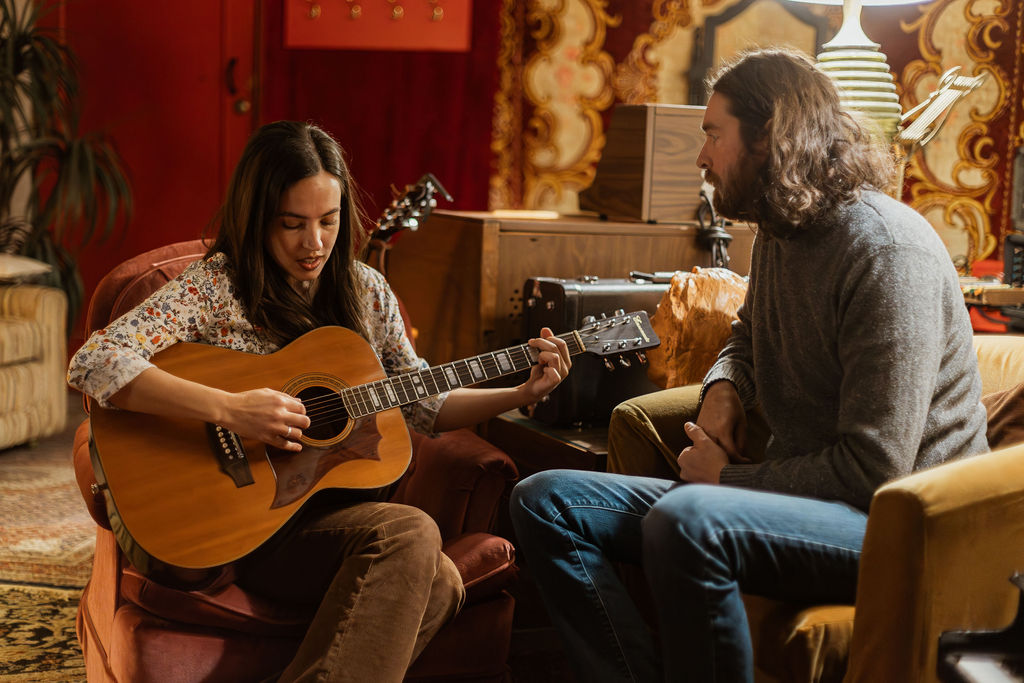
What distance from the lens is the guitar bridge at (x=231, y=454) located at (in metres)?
1.59

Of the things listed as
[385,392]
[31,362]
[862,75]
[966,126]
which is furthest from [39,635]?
[966,126]

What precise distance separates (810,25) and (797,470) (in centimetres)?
325

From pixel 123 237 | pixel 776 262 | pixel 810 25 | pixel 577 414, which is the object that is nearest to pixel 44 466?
pixel 123 237

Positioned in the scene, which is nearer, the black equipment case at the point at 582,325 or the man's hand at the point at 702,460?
the man's hand at the point at 702,460

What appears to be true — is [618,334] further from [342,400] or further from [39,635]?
[39,635]

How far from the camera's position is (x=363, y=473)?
5.43ft

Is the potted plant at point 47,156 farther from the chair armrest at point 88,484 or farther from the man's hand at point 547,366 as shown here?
the man's hand at point 547,366

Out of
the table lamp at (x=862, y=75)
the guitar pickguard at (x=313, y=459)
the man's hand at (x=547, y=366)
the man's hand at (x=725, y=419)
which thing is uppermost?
the table lamp at (x=862, y=75)

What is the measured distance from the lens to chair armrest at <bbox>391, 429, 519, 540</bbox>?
1.79 metres

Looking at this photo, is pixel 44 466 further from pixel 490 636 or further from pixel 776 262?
pixel 776 262

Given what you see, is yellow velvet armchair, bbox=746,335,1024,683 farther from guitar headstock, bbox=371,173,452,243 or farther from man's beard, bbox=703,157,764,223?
guitar headstock, bbox=371,173,452,243

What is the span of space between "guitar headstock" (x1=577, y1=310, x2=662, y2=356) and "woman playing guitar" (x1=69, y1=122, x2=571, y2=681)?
86mm

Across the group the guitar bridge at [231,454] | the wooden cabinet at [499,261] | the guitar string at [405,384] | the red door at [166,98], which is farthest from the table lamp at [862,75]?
the red door at [166,98]

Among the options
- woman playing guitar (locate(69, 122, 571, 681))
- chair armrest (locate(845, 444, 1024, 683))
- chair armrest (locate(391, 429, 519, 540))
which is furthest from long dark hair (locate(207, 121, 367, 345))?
chair armrest (locate(845, 444, 1024, 683))
